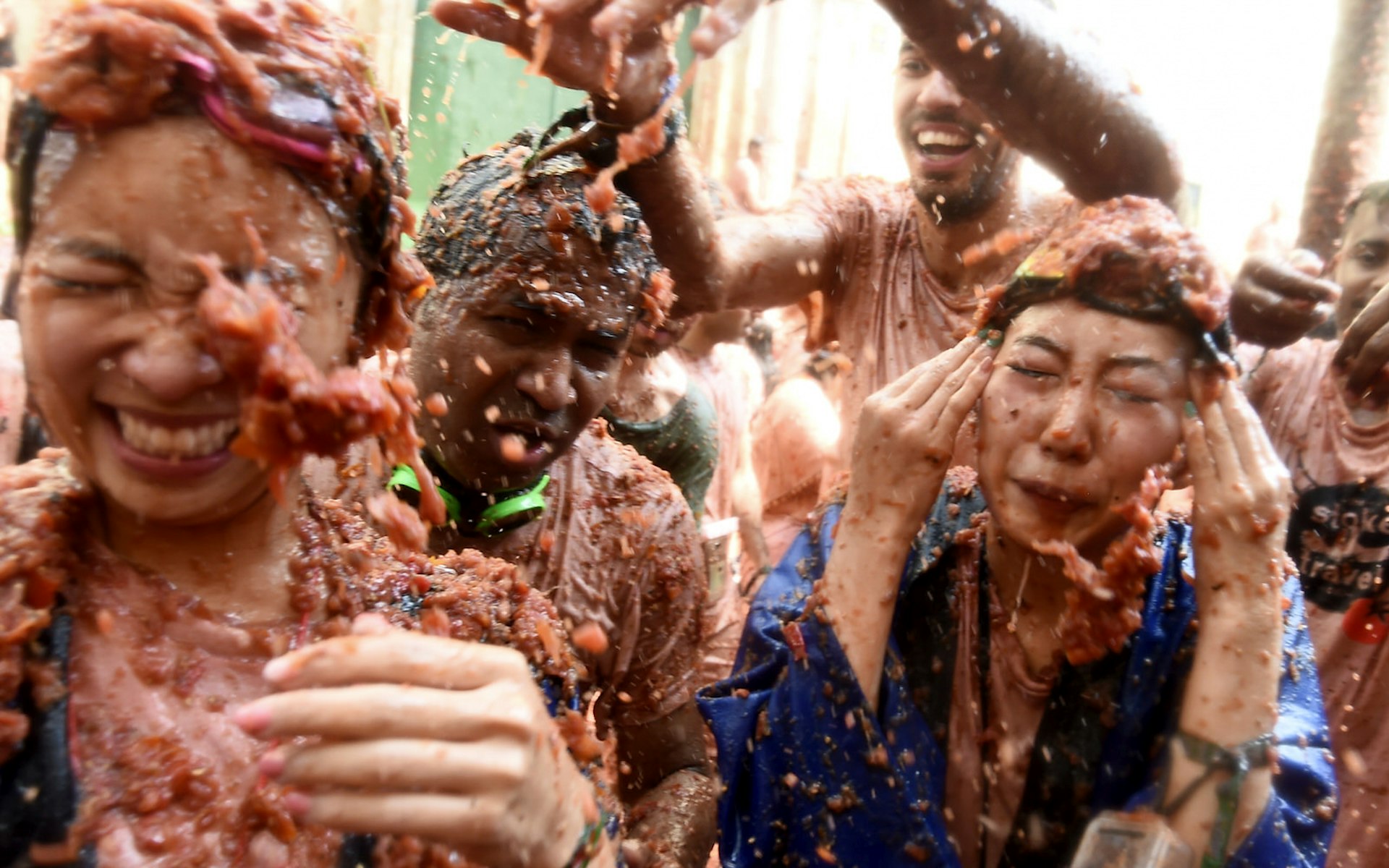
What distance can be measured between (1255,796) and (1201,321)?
83 cm

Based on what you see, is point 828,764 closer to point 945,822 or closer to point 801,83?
point 945,822

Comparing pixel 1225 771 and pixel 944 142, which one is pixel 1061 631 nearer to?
pixel 1225 771

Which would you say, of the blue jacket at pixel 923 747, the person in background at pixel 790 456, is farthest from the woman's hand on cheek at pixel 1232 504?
the person in background at pixel 790 456

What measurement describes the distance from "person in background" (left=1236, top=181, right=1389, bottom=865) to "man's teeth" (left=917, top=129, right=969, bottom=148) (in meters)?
0.89

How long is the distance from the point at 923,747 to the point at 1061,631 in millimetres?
339

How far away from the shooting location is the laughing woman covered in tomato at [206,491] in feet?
3.25

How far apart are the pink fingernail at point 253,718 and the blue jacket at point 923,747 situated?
3.71 ft

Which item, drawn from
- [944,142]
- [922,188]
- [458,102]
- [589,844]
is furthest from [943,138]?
[458,102]

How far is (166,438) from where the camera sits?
106 cm

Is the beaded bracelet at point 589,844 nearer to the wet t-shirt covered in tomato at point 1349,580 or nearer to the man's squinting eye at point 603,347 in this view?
the man's squinting eye at point 603,347

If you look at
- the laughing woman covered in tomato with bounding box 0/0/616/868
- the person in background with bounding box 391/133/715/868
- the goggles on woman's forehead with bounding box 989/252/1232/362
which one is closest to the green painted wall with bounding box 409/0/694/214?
the person in background with bounding box 391/133/715/868

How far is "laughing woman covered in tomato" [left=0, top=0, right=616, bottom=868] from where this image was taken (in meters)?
0.99

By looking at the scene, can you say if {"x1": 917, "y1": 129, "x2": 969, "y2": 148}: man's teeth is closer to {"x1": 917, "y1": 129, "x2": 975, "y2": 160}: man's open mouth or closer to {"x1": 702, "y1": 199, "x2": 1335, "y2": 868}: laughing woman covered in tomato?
{"x1": 917, "y1": 129, "x2": 975, "y2": 160}: man's open mouth

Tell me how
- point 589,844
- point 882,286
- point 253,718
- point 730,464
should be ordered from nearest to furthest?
point 253,718 < point 589,844 < point 882,286 < point 730,464
